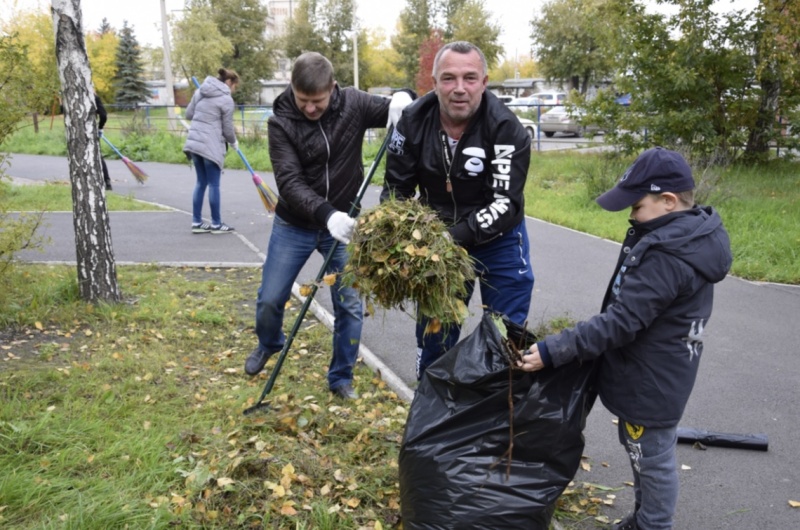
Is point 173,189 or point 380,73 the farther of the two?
point 380,73

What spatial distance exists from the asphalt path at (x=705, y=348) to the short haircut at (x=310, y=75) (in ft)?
4.34

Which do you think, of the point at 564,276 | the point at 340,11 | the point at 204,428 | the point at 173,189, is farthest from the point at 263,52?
the point at 204,428

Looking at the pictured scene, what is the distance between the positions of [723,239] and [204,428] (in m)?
2.67

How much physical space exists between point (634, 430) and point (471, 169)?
1333mm

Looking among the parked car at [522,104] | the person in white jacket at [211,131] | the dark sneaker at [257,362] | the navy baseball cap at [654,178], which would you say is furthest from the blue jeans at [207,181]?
the parked car at [522,104]

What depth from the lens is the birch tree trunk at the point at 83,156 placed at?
5.37m

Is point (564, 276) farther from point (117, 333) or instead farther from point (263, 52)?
point (263, 52)

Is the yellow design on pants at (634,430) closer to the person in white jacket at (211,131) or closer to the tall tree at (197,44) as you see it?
the person in white jacket at (211,131)

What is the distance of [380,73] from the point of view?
52.2 meters

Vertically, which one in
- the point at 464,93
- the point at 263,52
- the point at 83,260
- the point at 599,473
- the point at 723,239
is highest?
the point at 263,52

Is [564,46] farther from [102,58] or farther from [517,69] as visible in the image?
[517,69]

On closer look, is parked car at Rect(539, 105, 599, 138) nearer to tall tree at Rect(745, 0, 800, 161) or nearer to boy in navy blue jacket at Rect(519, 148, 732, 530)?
tall tree at Rect(745, 0, 800, 161)

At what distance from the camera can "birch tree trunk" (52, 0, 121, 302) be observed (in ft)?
17.6

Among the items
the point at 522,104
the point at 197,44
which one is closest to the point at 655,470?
the point at 522,104
